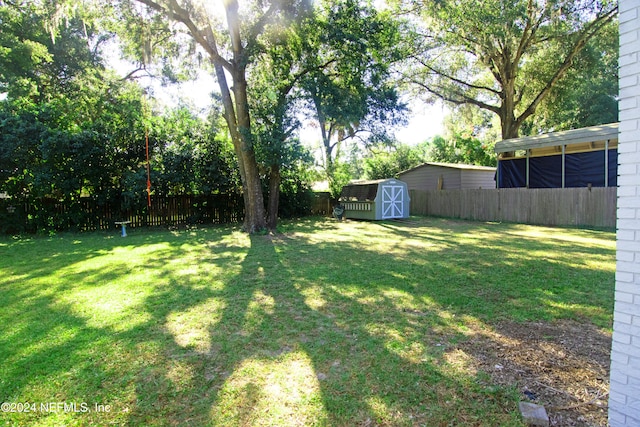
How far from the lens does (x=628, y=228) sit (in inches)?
71.4

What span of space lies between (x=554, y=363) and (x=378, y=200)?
12560 mm

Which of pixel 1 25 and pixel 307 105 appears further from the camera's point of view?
pixel 1 25

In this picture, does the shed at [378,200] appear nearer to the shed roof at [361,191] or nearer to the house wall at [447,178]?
the shed roof at [361,191]

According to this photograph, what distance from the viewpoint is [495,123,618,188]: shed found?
39.3ft

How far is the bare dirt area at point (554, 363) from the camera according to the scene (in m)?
2.10

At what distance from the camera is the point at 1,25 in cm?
1297

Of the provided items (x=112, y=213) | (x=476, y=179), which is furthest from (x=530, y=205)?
(x=112, y=213)

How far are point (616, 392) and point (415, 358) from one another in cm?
122

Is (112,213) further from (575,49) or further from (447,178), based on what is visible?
(575,49)

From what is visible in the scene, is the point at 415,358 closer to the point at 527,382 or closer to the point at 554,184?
the point at 527,382

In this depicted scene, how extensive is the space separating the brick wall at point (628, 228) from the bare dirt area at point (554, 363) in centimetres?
26

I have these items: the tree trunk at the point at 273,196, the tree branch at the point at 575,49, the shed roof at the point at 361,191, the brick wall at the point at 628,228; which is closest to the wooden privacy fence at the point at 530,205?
the shed roof at the point at 361,191

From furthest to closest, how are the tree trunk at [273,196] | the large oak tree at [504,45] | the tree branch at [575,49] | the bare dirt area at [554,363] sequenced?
the tree branch at [575,49] < the large oak tree at [504,45] < the tree trunk at [273,196] < the bare dirt area at [554,363]

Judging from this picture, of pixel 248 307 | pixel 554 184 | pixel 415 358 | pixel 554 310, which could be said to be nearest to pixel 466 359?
pixel 415 358
